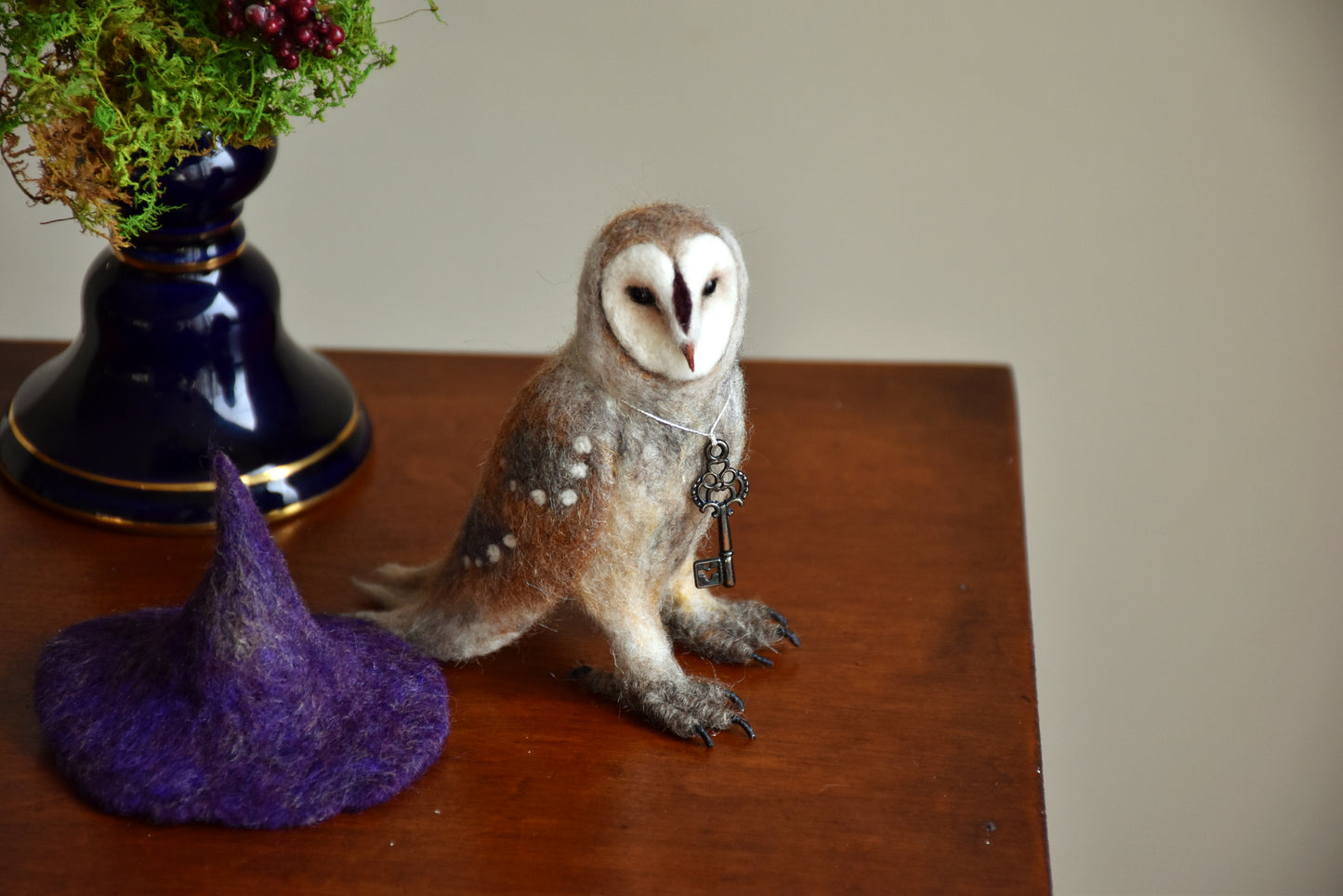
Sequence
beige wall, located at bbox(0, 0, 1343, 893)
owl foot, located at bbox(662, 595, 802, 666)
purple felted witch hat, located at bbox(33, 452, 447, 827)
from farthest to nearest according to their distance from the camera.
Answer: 1. beige wall, located at bbox(0, 0, 1343, 893)
2. owl foot, located at bbox(662, 595, 802, 666)
3. purple felted witch hat, located at bbox(33, 452, 447, 827)

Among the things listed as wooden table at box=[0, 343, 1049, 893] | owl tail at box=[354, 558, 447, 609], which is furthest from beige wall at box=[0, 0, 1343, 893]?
owl tail at box=[354, 558, 447, 609]

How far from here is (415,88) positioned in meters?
1.47

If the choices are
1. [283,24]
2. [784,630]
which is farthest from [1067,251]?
[283,24]

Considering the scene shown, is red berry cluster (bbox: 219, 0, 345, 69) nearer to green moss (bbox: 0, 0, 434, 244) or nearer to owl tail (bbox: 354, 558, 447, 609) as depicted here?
green moss (bbox: 0, 0, 434, 244)

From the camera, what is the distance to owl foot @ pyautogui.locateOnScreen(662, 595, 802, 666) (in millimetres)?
882

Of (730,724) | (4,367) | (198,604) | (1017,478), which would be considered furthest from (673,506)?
(4,367)

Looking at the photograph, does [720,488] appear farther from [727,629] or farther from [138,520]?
[138,520]

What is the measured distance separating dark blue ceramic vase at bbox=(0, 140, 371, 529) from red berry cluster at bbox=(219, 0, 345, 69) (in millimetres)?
147

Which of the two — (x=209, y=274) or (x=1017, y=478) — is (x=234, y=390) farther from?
(x=1017, y=478)

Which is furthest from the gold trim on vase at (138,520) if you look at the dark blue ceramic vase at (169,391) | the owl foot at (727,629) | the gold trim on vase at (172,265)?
the owl foot at (727,629)

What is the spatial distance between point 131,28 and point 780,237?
0.81 m

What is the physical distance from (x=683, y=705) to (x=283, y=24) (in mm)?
424

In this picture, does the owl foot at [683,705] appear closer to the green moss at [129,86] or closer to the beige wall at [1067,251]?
the green moss at [129,86]

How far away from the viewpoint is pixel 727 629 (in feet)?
2.92
